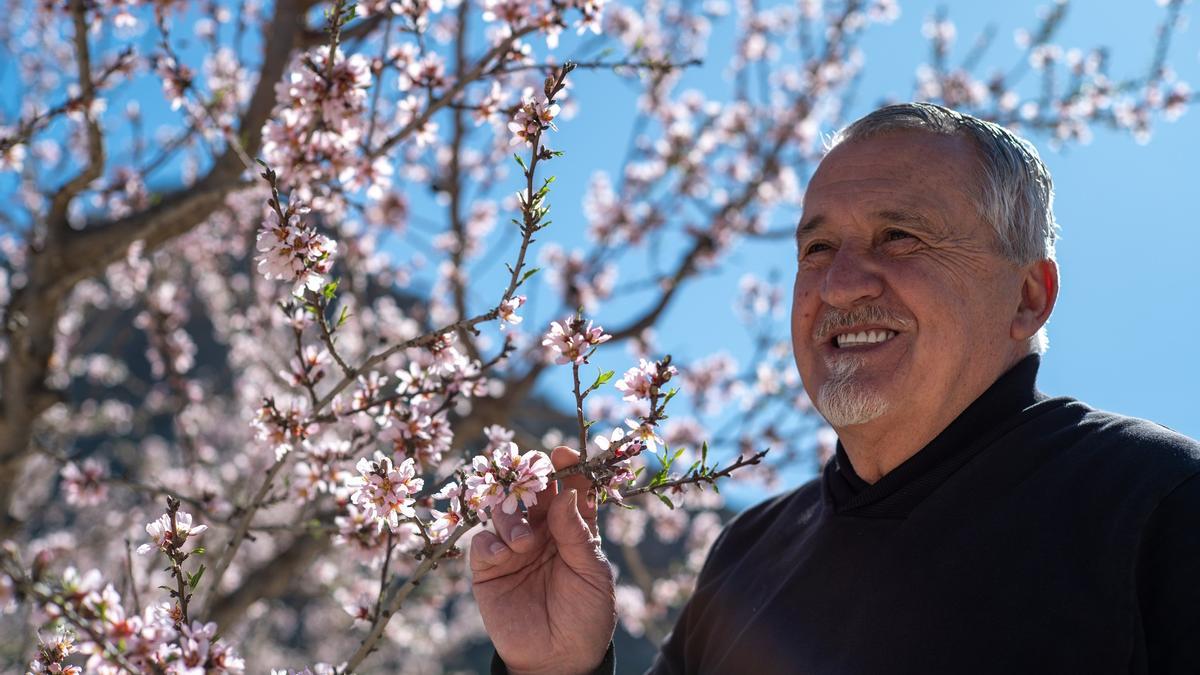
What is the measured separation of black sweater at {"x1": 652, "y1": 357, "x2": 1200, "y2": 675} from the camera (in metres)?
1.45

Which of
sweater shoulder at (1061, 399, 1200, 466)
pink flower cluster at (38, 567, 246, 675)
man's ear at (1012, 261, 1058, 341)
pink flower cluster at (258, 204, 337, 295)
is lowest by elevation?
sweater shoulder at (1061, 399, 1200, 466)

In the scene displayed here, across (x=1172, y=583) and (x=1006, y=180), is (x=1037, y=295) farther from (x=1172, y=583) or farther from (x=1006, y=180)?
(x=1172, y=583)

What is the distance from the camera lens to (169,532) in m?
1.56

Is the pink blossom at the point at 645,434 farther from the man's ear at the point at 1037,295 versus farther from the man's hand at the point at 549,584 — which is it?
the man's ear at the point at 1037,295

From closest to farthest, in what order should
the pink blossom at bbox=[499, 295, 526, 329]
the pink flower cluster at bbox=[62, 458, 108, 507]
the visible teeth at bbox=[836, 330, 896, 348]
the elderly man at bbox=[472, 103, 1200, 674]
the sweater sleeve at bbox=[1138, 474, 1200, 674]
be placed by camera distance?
the sweater sleeve at bbox=[1138, 474, 1200, 674] < the elderly man at bbox=[472, 103, 1200, 674] < the pink blossom at bbox=[499, 295, 526, 329] < the visible teeth at bbox=[836, 330, 896, 348] < the pink flower cluster at bbox=[62, 458, 108, 507]

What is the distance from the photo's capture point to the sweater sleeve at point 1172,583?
1386mm

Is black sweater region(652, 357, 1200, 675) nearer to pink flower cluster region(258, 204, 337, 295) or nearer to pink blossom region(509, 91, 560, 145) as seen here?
pink blossom region(509, 91, 560, 145)

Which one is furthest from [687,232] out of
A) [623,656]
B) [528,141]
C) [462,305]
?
[623,656]

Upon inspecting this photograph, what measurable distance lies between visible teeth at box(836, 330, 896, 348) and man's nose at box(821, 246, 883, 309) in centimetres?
7

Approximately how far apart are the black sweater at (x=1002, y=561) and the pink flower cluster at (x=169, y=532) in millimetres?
1213

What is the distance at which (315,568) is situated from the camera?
7348 mm

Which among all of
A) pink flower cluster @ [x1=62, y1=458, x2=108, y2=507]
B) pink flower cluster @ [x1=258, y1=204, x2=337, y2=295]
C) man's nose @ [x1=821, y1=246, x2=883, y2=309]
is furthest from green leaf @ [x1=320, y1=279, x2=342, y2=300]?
pink flower cluster @ [x1=62, y1=458, x2=108, y2=507]

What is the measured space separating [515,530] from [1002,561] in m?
0.92

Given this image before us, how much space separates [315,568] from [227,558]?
575cm
